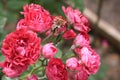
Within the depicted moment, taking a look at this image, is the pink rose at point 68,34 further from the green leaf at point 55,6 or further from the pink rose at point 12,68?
the green leaf at point 55,6

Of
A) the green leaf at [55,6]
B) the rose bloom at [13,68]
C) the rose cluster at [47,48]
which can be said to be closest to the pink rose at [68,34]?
the rose cluster at [47,48]

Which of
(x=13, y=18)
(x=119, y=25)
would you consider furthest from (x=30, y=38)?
(x=119, y=25)

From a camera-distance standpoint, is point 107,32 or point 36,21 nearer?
point 36,21

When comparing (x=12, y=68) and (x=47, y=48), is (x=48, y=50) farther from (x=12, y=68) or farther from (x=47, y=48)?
(x=12, y=68)

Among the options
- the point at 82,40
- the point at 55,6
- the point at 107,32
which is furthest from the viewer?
the point at 107,32

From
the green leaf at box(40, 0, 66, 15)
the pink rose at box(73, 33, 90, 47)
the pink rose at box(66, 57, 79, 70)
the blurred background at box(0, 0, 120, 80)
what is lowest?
the pink rose at box(66, 57, 79, 70)

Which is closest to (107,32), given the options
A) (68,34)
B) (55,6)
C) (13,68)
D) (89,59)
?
(55,6)

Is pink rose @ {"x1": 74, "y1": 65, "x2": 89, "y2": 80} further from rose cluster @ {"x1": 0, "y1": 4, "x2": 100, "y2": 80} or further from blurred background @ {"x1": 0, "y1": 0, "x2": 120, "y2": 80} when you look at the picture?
blurred background @ {"x1": 0, "y1": 0, "x2": 120, "y2": 80}

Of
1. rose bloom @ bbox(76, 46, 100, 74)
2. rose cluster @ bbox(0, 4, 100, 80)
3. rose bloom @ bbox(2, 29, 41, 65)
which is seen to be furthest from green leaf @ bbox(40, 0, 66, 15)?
rose bloom @ bbox(2, 29, 41, 65)


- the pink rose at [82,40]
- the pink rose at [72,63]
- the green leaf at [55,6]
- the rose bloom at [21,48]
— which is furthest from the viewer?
the green leaf at [55,6]
